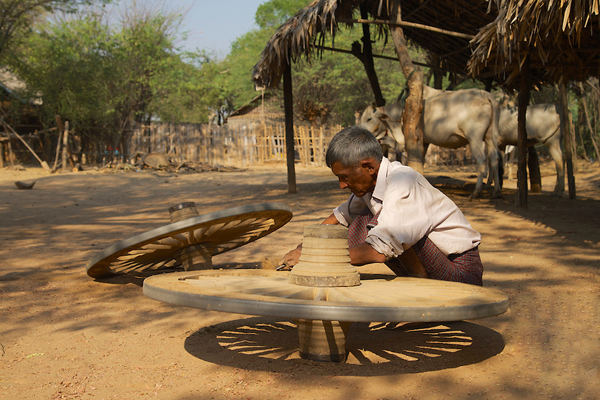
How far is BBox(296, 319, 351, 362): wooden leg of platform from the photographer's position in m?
2.35

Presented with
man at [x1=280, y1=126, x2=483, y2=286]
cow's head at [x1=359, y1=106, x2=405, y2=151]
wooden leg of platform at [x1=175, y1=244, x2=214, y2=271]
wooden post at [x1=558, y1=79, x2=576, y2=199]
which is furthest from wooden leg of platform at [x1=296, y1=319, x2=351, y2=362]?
cow's head at [x1=359, y1=106, x2=405, y2=151]

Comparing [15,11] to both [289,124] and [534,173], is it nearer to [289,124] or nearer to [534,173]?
[289,124]

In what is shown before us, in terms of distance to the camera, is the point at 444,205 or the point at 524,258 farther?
the point at 524,258

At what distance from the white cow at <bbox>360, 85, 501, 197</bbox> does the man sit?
615cm

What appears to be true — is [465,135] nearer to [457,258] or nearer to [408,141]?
[408,141]

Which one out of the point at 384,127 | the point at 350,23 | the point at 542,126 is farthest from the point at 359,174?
the point at 542,126

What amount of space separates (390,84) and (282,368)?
1064 inches

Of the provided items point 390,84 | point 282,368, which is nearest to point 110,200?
point 282,368

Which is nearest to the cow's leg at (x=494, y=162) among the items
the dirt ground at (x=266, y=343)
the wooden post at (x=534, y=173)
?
the wooden post at (x=534, y=173)

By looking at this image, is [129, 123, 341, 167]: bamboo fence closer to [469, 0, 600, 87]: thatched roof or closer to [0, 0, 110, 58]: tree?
[0, 0, 110, 58]: tree

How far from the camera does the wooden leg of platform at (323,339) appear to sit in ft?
7.70

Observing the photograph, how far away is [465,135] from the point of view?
8.94m

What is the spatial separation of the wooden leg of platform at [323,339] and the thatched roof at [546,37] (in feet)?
11.5

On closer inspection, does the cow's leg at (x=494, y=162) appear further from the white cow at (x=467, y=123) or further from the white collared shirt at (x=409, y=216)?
the white collared shirt at (x=409, y=216)
